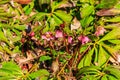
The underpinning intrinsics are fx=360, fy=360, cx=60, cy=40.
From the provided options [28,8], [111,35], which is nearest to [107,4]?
[111,35]

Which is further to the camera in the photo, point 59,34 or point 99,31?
point 99,31

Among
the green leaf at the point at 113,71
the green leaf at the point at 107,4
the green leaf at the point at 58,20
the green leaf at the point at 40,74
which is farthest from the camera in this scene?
the green leaf at the point at 58,20

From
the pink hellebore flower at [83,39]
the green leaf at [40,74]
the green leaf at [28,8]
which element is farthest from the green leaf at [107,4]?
the green leaf at [40,74]

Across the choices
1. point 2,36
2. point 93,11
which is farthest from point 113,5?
point 2,36

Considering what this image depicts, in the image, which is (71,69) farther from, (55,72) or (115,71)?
(115,71)

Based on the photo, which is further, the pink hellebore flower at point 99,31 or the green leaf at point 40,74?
the pink hellebore flower at point 99,31

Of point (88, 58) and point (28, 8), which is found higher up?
point (28, 8)

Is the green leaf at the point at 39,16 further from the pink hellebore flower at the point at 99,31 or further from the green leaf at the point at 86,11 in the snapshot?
the pink hellebore flower at the point at 99,31

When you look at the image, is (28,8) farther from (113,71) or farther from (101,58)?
(113,71)

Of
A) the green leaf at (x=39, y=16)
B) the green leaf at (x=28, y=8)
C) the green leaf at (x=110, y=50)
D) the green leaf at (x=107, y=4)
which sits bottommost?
the green leaf at (x=110, y=50)

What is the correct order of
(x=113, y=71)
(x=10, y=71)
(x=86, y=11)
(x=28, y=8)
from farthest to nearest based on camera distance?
(x=28, y=8)
(x=86, y=11)
(x=10, y=71)
(x=113, y=71)

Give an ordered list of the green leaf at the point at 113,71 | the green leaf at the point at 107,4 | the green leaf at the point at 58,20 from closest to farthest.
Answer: the green leaf at the point at 113,71, the green leaf at the point at 107,4, the green leaf at the point at 58,20
